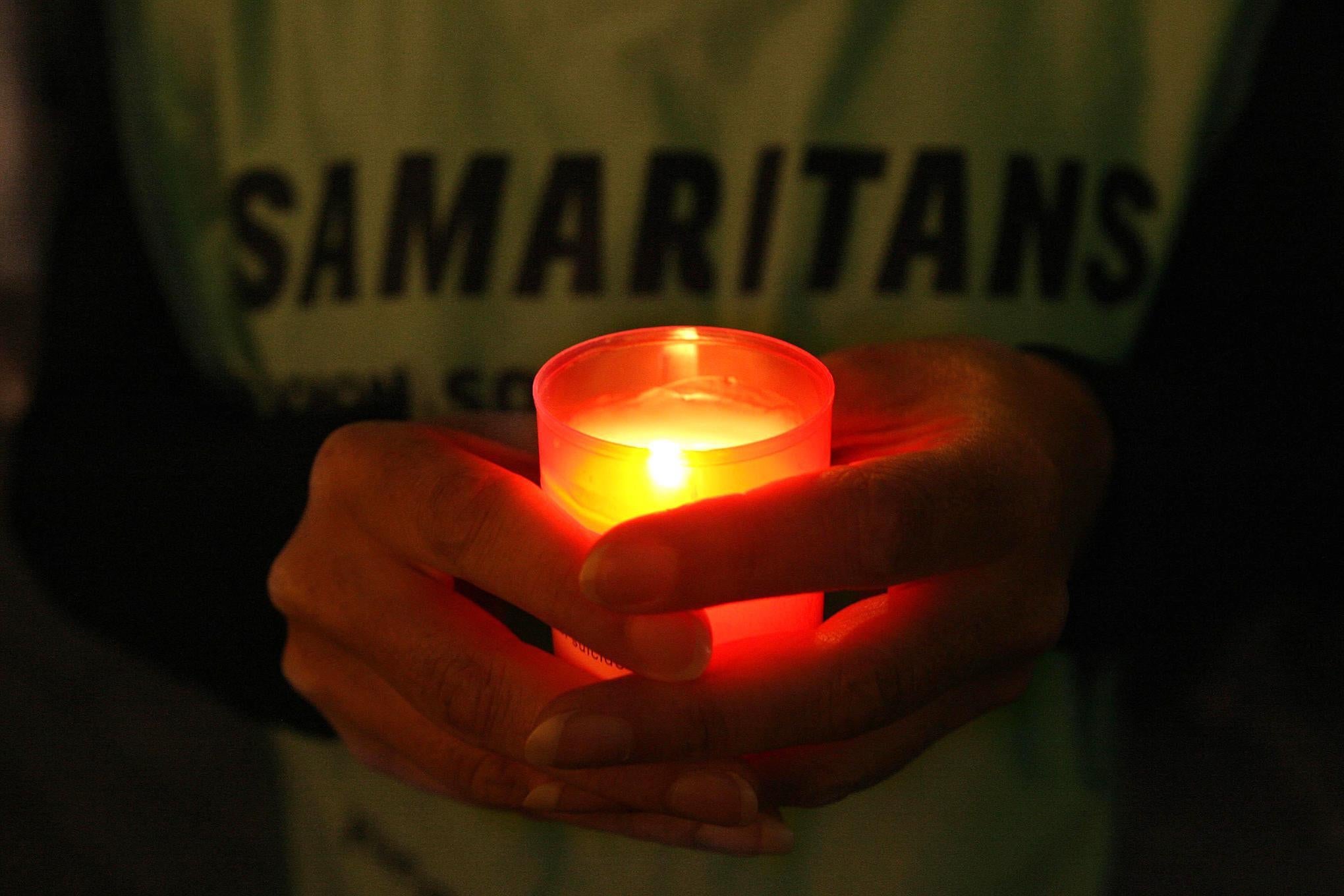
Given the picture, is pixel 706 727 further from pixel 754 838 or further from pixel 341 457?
pixel 341 457

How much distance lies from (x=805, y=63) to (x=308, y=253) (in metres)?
0.59

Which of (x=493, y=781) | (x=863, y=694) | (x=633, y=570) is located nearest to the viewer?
(x=633, y=570)

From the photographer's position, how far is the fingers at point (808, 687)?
2.26 feet

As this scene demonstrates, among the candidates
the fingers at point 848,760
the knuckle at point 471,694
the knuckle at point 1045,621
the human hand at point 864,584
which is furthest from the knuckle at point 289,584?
the knuckle at point 1045,621

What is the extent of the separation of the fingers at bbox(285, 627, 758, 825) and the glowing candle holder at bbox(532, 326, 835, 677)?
82 millimetres

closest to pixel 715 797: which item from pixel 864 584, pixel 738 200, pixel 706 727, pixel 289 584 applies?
pixel 706 727

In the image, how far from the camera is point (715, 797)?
72 centimetres

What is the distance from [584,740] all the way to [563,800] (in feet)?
0.45

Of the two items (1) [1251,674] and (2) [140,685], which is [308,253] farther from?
(1) [1251,674]

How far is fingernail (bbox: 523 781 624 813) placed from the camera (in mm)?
788

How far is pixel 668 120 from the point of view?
1.18 m

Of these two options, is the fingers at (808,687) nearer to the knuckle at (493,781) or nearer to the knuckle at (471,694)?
the knuckle at (471,694)

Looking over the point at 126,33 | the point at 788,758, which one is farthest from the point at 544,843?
the point at 126,33

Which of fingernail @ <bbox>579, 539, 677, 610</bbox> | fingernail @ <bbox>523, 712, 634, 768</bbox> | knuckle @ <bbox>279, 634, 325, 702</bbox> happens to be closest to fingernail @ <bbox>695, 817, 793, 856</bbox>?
fingernail @ <bbox>523, 712, 634, 768</bbox>
